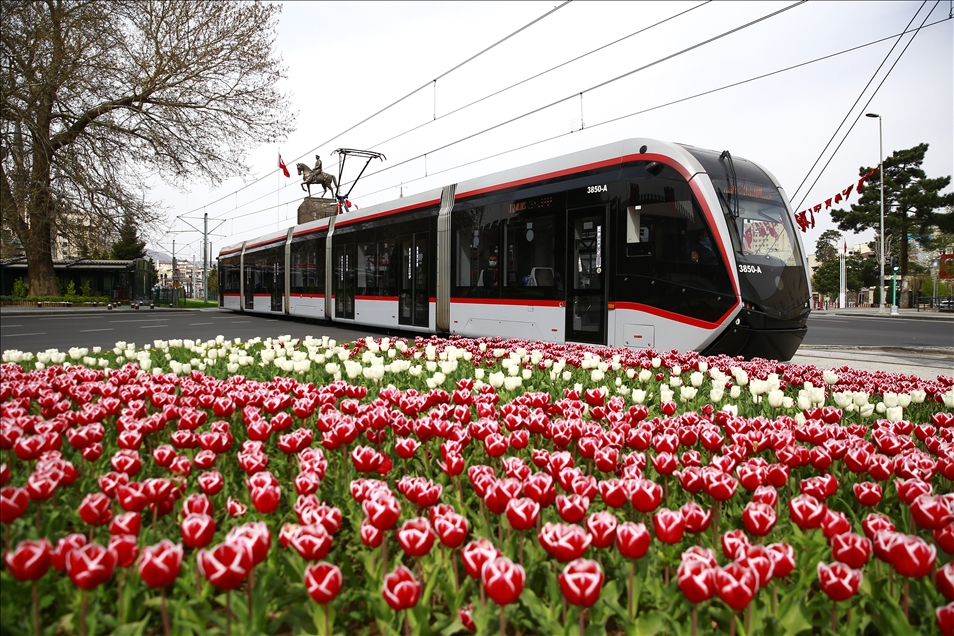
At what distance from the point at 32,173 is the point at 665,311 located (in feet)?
45.5

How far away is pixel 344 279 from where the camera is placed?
17500 mm

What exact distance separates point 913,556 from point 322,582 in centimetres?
152

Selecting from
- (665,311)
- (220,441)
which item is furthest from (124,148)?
(220,441)

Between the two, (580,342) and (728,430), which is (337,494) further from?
(580,342)

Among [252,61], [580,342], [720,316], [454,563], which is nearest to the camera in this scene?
[454,563]

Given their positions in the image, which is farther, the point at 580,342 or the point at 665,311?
the point at 580,342

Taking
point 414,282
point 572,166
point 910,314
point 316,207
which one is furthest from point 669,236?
point 910,314

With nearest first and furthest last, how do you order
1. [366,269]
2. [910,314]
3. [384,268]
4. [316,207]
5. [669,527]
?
[669,527] < [384,268] < [366,269] < [316,207] < [910,314]

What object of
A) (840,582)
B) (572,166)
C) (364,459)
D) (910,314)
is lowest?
(910,314)

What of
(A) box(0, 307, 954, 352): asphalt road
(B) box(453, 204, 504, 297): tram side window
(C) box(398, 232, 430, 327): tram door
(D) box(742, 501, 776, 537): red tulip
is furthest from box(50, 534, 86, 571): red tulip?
(C) box(398, 232, 430, 327): tram door

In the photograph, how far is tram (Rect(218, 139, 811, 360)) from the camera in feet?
27.2

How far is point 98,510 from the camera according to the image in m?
2.01

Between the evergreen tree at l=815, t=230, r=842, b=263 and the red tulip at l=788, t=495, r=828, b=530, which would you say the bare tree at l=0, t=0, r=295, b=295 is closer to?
the red tulip at l=788, t=495, r=828, b=530

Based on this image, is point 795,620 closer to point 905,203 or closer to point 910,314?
point 910,314
